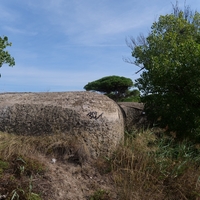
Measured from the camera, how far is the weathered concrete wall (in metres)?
6.04

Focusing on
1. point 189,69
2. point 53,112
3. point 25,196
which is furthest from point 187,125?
point 25,196

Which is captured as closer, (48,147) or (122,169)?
(122,169)

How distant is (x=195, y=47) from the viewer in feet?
26.8

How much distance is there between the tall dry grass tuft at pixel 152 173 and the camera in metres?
5.07

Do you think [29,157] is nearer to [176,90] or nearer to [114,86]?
[176,90]

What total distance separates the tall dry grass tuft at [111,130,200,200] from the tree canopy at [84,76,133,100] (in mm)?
11660

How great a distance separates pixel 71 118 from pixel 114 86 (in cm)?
1197

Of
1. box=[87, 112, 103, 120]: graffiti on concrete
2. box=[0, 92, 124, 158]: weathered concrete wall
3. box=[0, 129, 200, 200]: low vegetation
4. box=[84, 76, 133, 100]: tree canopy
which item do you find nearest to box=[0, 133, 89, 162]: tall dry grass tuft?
box=[0, 129, 200, 200]: low vegetation

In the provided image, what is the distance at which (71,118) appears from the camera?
6.14 m

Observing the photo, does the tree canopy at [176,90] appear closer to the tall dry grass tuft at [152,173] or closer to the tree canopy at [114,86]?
the tall dry grass tuft at [152,173]

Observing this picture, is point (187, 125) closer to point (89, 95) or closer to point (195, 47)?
point (195, 47)

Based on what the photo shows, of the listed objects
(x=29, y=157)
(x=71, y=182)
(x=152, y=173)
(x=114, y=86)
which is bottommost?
(x=71, y=182)

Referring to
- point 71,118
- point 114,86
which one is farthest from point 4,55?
point 114,86

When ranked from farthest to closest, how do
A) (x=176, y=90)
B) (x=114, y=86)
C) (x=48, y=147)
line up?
(x=114, y=86) < (x=176, y=90) < (x=48, y=147)
